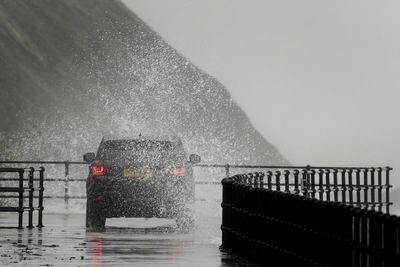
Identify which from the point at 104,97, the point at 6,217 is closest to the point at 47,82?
the point at 104,97

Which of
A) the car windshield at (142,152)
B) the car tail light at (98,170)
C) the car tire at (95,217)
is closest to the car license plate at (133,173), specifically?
the car windshield at (142,152)

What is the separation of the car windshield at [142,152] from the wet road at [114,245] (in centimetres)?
138

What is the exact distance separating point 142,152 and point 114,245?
4697mm

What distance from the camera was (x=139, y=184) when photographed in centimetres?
3023

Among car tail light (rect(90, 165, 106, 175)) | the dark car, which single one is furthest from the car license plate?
car tail light (rect(90, 165, 106, 175))

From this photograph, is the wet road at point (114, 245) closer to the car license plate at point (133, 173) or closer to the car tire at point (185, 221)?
the car tire at point (185, 221)

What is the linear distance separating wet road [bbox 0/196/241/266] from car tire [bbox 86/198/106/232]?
0.77 feet

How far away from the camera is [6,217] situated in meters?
38.9

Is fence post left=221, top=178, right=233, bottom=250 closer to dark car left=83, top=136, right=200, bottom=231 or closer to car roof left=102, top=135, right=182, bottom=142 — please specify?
dark car left=83, top=136, right=200, bottom=231

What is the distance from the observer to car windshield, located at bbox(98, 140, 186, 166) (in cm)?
3045

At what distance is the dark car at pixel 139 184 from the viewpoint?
A: 99.2 ft

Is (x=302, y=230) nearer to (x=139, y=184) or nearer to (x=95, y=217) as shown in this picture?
(x=139, y=184)

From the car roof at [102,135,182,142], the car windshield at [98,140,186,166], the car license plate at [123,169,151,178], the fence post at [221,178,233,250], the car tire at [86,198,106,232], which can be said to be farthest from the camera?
the car roof at [102,135,182,142]

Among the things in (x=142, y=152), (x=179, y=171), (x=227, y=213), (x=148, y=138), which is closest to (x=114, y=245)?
(x=227, y=213)
